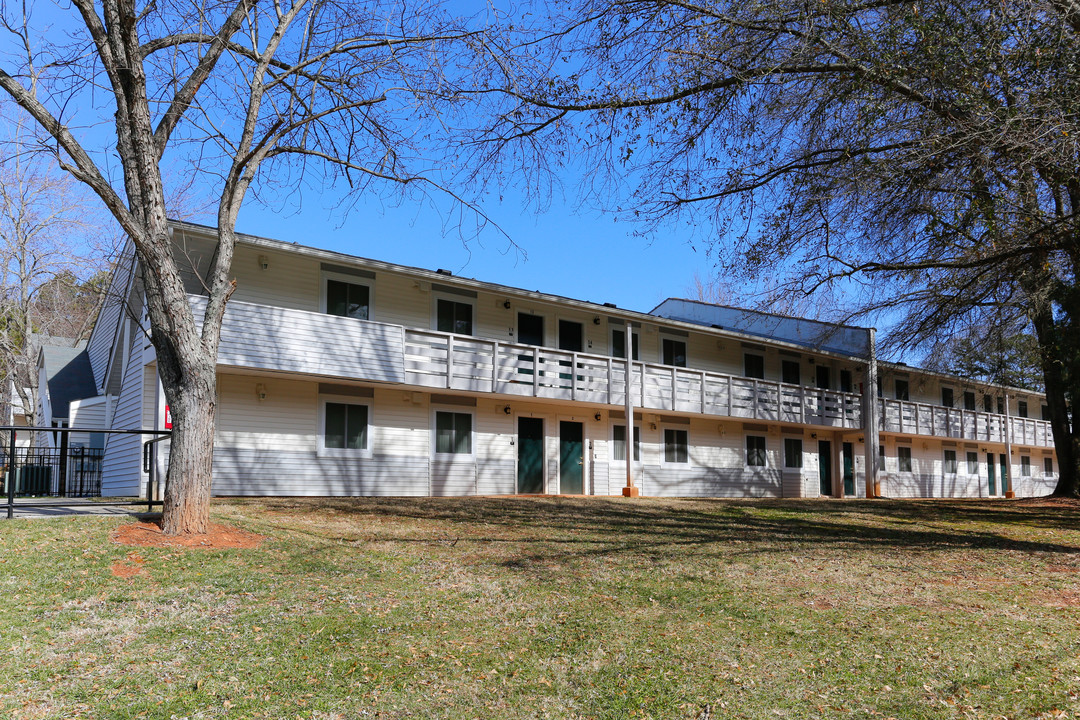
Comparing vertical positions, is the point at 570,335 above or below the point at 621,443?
above

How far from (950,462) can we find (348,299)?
29812mm

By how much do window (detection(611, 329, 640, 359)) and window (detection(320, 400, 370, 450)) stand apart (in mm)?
8224

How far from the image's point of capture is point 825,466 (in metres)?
28.6

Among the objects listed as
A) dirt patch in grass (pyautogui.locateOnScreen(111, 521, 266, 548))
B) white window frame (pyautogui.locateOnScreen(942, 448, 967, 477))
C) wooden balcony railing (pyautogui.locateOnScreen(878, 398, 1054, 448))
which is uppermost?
wooden balcony railing (pyautogui.locateOnScreen(878, 398, 1054, 448))

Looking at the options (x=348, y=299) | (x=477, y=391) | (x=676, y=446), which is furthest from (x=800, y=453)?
(x=348, y=299)

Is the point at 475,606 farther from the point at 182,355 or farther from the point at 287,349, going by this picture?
the point at 287,349

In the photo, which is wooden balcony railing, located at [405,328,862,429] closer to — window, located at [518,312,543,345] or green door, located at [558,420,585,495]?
window, located at [518,312,543,345]

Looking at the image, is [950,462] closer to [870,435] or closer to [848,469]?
[848,469]

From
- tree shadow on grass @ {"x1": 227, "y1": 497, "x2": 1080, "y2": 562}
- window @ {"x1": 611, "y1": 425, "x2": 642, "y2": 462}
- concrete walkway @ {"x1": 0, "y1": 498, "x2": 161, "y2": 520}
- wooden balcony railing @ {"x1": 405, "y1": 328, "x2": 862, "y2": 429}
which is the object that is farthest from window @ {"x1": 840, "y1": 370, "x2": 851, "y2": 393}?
concrete walkway @ {"x1": 0, "y1": 498, "x2": 161, "y2": 520}

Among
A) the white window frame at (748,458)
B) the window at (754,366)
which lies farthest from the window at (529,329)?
the white window frame at (748,458)

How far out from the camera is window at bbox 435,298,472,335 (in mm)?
19453

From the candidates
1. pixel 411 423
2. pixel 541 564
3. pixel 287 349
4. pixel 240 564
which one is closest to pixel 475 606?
pixel 541 564

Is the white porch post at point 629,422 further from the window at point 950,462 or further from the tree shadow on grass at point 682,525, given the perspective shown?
the window at point 950,462

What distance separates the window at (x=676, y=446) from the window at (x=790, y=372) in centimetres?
580
